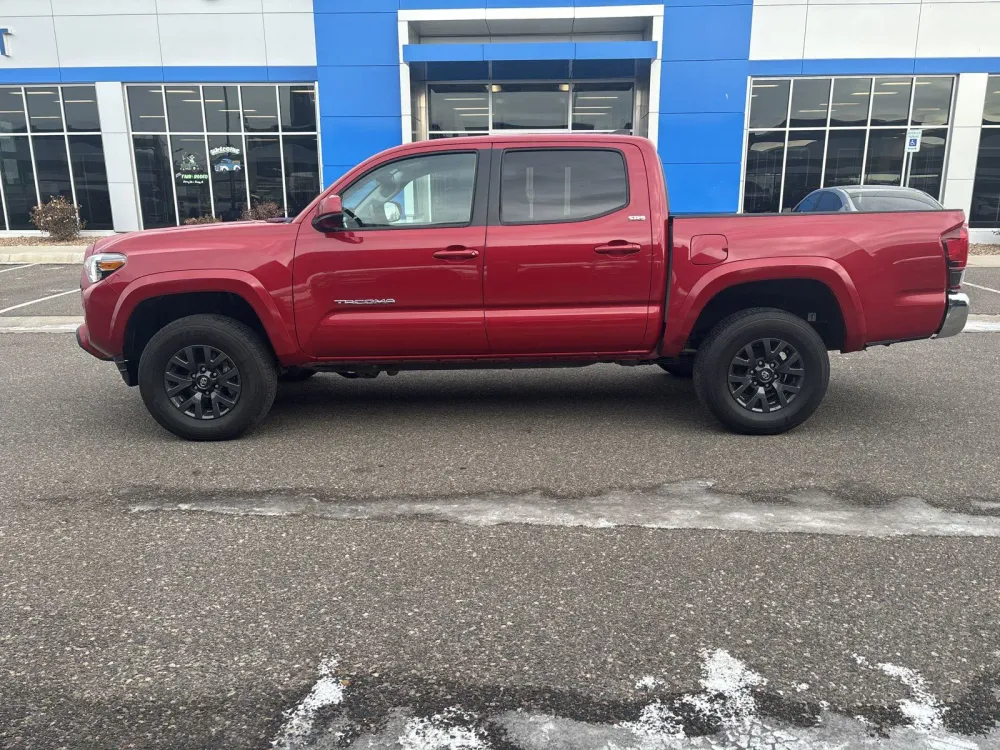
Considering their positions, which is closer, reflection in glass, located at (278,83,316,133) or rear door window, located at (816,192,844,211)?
rear door window, located at (816,192,844,211)

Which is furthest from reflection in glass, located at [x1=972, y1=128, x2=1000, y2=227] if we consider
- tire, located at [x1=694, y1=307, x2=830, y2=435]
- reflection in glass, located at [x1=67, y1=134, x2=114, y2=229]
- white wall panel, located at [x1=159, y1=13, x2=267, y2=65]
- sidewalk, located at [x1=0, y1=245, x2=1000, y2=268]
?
reflection in glass, located at [x1=67, y1=134, x2=114, y2=229]

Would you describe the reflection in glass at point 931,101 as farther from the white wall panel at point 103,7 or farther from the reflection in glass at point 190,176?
the white wall panel at point 103,7

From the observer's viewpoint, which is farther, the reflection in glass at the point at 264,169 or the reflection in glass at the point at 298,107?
the reflection in glass at the point at 264,169

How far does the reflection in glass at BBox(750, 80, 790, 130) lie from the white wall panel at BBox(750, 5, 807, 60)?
70 centimetres

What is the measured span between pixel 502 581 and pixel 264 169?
20.4m

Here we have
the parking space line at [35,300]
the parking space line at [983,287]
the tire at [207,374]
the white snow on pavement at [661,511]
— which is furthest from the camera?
the parking space line at [983,287]

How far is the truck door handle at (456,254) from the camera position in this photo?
16.4 ft

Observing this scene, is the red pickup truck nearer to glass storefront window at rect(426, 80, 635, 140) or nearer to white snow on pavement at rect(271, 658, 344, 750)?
white snow on pavement at rect(271, 658, 344, 750)

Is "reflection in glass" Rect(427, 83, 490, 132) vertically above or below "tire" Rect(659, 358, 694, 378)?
above

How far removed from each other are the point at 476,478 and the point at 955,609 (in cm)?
246

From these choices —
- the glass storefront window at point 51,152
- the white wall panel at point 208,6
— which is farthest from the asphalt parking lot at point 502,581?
the glass storefront window at point 51,152

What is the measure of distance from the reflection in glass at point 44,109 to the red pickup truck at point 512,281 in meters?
19.6

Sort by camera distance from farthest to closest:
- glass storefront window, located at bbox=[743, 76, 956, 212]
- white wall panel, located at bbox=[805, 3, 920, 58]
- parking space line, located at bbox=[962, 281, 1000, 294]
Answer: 1. glass storefront window, located at bbox=[743, 76, 956, 212]
2. white wall panel, located at bbox=[805, 3, 920, 58]
3. parking space line, located at bbox=[962, 281, 1000, 294]

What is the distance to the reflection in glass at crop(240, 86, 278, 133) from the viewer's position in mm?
20766
